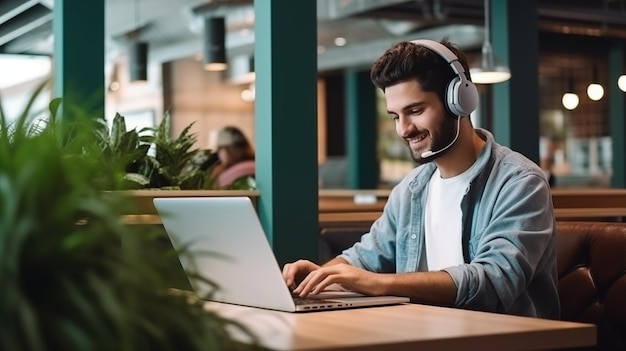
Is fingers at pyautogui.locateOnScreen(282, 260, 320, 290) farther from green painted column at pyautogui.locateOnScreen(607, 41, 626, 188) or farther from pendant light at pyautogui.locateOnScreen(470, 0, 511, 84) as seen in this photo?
green painted column at pyautogui.locateOnScreen(607, 41, 626, 188)

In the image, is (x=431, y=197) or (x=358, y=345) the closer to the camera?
(x=358, y=345)

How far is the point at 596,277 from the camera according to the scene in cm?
251

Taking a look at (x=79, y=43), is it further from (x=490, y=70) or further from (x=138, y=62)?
(x=138, y=62)

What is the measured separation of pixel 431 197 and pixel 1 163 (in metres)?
1.69

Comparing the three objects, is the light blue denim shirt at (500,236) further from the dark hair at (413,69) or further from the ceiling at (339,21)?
the ceiling at (339,21)

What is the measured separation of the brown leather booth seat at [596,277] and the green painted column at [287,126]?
3.61 ft

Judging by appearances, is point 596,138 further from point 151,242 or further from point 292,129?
point 151,242

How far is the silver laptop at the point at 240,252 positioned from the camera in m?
1.92

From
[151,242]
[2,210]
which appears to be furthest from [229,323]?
[2,210]

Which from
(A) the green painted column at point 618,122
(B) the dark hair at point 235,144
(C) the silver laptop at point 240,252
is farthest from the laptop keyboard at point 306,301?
(A) the green painted column at point 618,122

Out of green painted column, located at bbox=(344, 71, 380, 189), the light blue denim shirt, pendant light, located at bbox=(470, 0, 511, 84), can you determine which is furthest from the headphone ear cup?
green painted column, located at bbox=(344, 71, 380, 189)

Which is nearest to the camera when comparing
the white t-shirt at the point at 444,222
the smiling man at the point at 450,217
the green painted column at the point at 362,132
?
the smiling man at the point at 450,217

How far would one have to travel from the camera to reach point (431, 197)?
8.78ft

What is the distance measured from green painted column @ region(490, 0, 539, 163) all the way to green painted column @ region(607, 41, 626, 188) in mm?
5452
